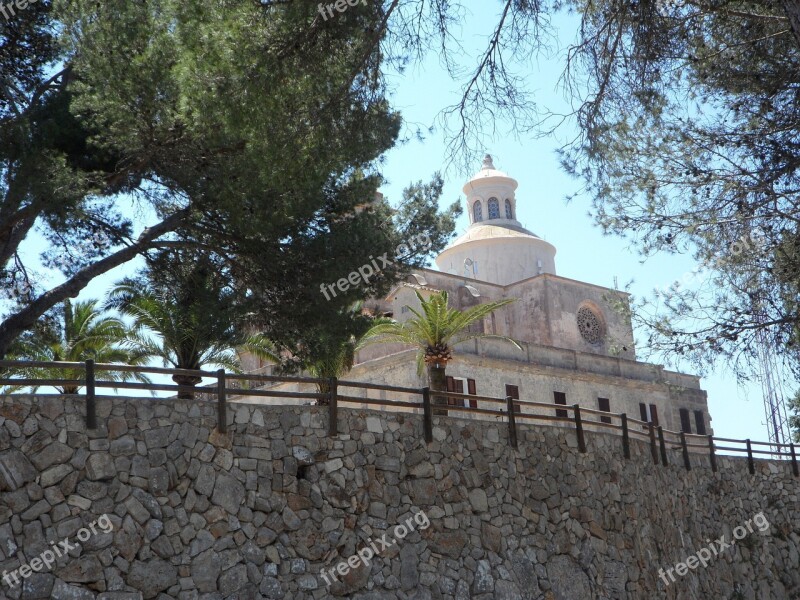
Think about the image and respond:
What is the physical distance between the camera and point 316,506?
1477 cm

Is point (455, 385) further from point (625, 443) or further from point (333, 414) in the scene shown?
point (333, 414)

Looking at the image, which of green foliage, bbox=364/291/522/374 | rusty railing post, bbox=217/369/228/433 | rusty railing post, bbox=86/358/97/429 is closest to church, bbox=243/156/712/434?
green foliage, bbox=364/291/522/374

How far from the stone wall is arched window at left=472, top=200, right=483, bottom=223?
950 inches

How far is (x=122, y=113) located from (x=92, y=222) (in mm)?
2485

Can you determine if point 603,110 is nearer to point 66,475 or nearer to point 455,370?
point 66,475

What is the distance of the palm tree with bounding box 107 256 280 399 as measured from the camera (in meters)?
16.0

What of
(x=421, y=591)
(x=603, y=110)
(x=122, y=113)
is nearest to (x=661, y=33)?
(x=603, y=110)

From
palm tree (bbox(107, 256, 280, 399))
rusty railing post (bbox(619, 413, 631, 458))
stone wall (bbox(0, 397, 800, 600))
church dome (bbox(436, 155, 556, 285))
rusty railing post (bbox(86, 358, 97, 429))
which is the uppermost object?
church dome (bbox(436, 155, 556, 285))

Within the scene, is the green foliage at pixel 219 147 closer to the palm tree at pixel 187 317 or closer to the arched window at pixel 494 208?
the palm tree at pixel 187 317

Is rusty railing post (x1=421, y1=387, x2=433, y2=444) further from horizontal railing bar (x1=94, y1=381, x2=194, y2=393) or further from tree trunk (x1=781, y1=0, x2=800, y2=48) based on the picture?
tree trunk (x1=781, y1=0, x2=800, y2=48)

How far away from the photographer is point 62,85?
1680cm

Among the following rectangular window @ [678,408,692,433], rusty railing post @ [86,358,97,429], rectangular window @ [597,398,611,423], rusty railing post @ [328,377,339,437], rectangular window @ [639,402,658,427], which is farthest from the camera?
rectangular window @ [678,408,692,433]

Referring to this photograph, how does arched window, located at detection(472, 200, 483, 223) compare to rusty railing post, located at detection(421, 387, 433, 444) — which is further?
arched window, located at detection(472, 200, 483, 223)

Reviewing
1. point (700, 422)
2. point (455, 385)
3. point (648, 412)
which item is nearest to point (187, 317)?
point (455, 385)
